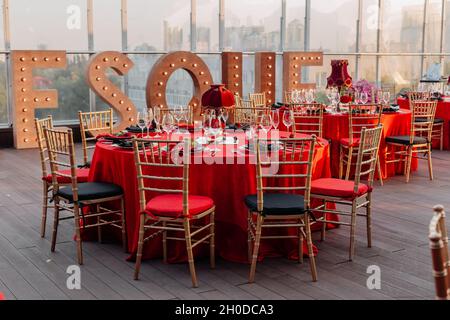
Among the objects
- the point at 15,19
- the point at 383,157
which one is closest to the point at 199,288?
the point at 383,157

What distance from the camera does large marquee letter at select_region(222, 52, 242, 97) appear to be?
11133 mm

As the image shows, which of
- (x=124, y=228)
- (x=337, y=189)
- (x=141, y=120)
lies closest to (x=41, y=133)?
(x=141, y=120)

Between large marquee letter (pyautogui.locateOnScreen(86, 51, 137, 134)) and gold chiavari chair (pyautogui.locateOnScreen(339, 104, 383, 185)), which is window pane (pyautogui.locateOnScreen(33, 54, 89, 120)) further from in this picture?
gold chiavari chair (pyautogui.locateOnScreen(339, 104, 383, 185))

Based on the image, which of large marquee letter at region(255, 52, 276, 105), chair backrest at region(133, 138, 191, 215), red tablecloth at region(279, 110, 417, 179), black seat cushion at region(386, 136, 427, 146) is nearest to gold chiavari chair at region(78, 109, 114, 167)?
chair backrest at region(133, 138, 191, 215)

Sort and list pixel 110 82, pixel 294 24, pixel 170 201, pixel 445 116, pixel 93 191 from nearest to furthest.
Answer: pixel 170 201 → pixel 93 191 → pixel 445 116 → pixel 110 82 → pixel 294 24

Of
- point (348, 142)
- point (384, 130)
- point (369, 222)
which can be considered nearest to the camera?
point (369, 222)

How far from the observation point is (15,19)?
409 inches

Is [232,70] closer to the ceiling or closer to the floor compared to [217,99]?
closer to the ceiling

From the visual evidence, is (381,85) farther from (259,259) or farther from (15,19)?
(259,259)

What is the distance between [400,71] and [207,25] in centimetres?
501

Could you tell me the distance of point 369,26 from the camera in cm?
1372

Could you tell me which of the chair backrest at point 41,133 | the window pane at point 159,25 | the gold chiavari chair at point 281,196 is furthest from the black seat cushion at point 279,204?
the window pane at point 159,25

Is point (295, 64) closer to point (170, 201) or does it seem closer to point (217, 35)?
point (217, 35)

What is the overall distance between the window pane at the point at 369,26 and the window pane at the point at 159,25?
4.14 metres
